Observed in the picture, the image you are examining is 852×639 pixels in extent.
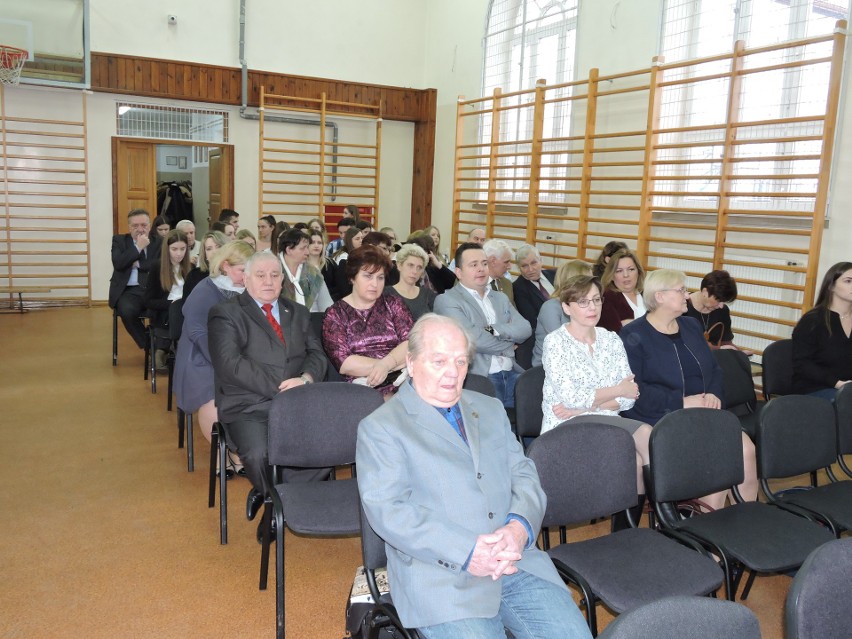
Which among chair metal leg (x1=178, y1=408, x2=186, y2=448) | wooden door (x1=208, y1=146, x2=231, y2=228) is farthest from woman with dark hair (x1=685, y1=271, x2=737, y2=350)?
wooden door (x1=208, y1=146, x2=231, y2=228)

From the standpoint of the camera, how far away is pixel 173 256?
557cm

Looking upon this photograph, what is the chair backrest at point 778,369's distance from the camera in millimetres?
4008

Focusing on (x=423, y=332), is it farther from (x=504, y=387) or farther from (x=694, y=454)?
(x=504, y=387)

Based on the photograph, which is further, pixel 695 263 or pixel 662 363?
pixel 695 263

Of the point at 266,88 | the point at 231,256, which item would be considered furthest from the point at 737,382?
the point at 266,88

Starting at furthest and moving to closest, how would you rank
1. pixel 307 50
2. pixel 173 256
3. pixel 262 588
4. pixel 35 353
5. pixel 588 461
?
pixel 307 50 < pixel 35 353 < pixel 173 256 < pixel 262 588 < pixel 588 461

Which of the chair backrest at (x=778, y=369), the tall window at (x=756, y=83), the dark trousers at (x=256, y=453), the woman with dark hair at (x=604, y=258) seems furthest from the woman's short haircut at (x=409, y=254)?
the tall window at (x=756, y=83)

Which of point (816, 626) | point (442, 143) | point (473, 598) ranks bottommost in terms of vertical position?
point (473, 598)

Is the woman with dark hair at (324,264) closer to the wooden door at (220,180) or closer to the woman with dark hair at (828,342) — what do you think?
the woman with dark hair at (828,342)

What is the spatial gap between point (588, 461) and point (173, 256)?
13.7 ft

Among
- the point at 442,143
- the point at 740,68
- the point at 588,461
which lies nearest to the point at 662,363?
the point at 588,461

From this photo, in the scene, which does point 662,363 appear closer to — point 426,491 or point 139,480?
point 426,491

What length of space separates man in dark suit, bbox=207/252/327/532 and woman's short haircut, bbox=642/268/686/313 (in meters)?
1.61

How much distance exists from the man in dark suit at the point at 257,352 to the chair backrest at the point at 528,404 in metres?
0.97
